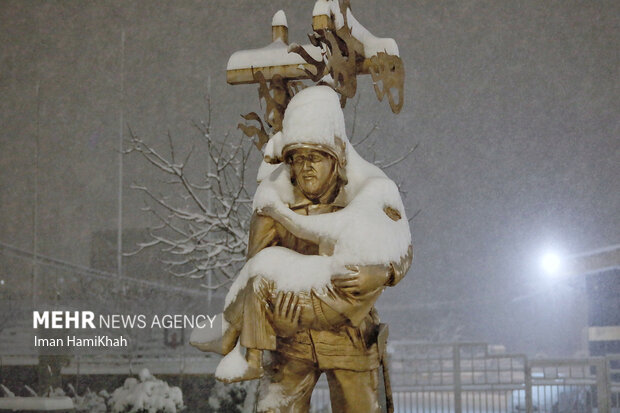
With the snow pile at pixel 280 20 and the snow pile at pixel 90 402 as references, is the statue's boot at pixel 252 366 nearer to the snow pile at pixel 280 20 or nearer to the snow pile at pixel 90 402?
the snow pile at pixel 280 20

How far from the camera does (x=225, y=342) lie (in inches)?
62.1

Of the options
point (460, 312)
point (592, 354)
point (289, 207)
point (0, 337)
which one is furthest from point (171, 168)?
point (460, 312)

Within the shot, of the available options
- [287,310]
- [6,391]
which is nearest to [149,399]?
[6,391]

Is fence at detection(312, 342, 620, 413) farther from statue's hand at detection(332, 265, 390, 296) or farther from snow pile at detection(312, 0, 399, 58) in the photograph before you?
statue's hand at detection(332, 265, 390, 296)

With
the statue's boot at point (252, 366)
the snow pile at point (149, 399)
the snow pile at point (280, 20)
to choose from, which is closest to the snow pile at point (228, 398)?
the snow pile at point (149, 399)

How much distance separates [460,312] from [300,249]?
7.99m

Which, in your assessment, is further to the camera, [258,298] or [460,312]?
[460,312]

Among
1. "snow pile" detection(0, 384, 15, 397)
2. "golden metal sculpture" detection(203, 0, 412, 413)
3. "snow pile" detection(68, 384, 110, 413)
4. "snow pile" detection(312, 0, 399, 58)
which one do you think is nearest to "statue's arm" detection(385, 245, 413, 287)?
"golden metal sculpture" detection(203, 0, 412, 413)

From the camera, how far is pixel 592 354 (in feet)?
21.1

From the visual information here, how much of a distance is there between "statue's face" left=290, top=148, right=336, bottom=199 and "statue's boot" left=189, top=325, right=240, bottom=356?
369mm

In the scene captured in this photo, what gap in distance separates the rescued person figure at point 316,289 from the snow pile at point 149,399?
10.2 ft

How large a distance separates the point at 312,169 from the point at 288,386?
1.71 ft

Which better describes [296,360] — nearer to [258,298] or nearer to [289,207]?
[258,298]

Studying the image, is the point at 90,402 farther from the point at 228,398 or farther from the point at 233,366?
the point at 233,366
